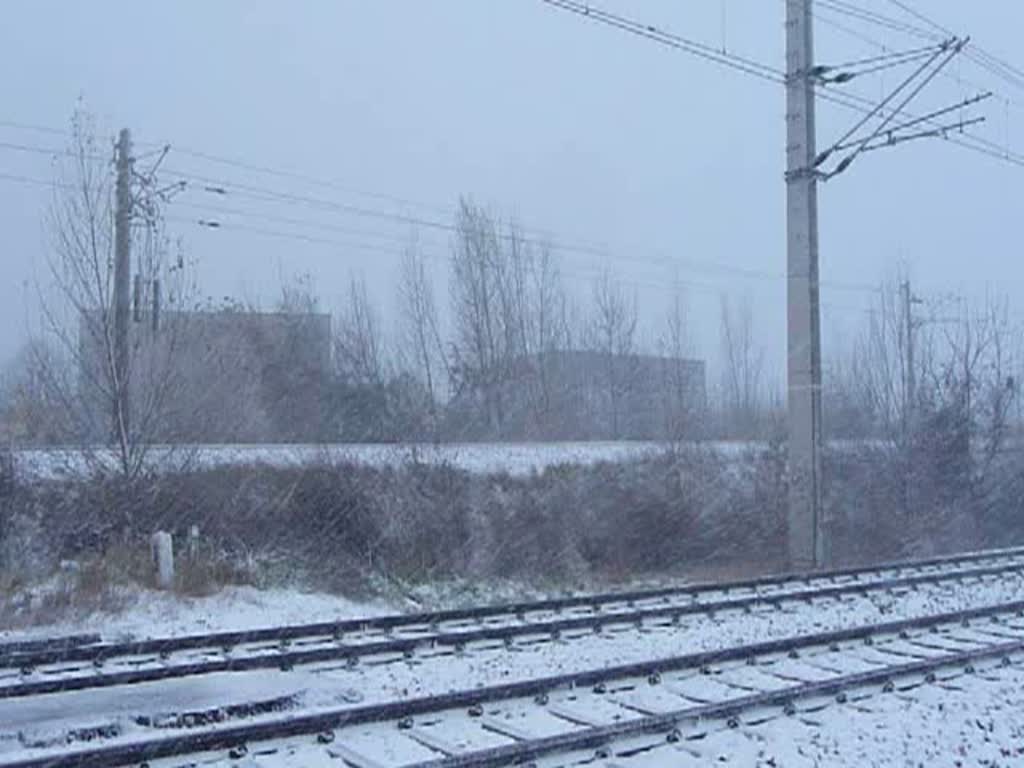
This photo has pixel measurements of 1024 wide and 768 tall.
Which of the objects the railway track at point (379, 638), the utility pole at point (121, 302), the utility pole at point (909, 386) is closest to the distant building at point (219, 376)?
the utility pole at point (121, 302)

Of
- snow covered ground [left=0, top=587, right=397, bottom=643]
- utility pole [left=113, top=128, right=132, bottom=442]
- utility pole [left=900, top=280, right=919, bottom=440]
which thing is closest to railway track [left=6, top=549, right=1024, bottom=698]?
snow covered ground [left=0, top=587, right=397, bottom=643]

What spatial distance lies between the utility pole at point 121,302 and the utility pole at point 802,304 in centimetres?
1227

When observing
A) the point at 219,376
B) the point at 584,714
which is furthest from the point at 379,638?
the point at 219,376

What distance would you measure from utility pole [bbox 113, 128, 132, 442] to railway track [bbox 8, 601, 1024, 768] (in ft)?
38.2

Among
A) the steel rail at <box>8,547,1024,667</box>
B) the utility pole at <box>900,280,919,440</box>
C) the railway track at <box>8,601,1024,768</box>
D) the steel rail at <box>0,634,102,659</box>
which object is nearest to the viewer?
the railway track at <box>8,601,1024,768</box>

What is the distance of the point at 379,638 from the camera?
44.1 feet

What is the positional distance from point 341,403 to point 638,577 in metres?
12.7

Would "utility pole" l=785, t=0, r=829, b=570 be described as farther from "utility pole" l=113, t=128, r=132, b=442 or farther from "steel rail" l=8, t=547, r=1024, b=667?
"utility pole" l=113, t=128, r=132, b=442

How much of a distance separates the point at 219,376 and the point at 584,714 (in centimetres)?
1632

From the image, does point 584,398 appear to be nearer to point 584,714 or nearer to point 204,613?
point 204,613

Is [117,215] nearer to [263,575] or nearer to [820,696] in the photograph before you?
[263,575]

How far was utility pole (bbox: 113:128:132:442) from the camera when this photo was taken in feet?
65.6

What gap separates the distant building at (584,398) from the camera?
3816 centimetres

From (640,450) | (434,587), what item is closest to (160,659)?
(434,587)
